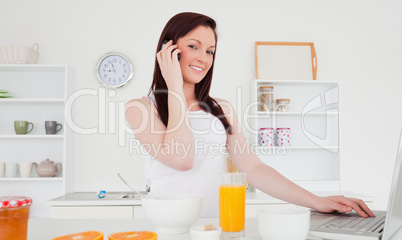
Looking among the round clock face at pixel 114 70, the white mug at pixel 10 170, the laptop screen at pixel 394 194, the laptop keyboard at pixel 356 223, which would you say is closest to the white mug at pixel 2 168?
the white mug at pixel 10 170

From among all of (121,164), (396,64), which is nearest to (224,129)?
(121,164)

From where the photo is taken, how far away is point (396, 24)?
3.29 m

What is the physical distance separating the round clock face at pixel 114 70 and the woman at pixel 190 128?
1632mm

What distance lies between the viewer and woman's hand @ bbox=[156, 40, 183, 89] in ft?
4.31

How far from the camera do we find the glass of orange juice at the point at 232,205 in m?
0.88

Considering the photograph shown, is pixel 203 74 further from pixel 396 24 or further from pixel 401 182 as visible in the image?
pixel 396 24

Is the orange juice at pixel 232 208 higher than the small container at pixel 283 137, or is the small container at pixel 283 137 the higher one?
the small container at pixel 283 137

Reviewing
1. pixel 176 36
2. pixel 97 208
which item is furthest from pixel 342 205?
pixel 97 208

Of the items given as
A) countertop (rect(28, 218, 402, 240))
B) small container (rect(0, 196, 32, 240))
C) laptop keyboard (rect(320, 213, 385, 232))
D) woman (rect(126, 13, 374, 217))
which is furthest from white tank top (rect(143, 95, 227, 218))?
small container (rect(0, 196, 32, 240))

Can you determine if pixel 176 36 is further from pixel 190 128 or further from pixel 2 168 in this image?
pixel 2 168

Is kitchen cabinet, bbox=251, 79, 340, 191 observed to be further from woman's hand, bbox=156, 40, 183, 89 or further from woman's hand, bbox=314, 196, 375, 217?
woman's hand, bbox=314, 196, 375, 217

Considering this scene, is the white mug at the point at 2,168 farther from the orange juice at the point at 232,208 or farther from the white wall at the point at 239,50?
the orange juice at the point at 232,208

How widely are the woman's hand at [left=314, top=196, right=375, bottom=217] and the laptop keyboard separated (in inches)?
1.4

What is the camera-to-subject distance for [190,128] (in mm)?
1300
